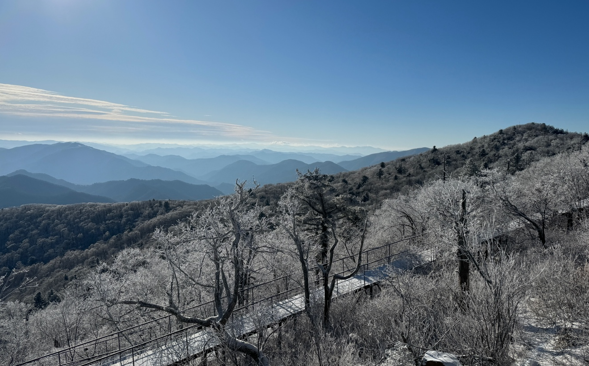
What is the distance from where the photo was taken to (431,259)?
20156mm

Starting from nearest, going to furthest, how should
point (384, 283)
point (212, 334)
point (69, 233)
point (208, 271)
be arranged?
1. point (212, 334)
2. point (384, 283)
3. point (208, 271)
4. point (69, 233)

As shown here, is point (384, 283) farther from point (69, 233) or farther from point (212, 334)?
point (69, 233)

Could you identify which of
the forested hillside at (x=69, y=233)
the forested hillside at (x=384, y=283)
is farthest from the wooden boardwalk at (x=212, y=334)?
the forested hillside at (x=69, y=233)

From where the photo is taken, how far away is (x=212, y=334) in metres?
11.3

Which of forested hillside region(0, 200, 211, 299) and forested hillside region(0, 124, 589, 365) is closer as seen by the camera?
forested hillside region(0, 124, 589, 365)

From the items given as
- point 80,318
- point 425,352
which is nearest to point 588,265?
point 425,352

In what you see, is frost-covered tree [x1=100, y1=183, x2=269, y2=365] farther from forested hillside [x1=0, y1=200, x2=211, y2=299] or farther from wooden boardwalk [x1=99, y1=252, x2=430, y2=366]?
forested hillside [x1=0, y1=200, x2=211, y2=299]

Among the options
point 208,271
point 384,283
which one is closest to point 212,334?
point 384,283

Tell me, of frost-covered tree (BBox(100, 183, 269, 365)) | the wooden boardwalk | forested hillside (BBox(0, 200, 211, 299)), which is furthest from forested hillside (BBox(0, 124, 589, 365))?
forested hillside (BBox(0, 200, 211, 299))

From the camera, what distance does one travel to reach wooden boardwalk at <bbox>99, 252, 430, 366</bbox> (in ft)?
37.8

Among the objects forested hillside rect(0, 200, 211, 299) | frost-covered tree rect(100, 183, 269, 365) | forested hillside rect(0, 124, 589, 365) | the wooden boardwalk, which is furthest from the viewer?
forested hillside rect(0, 200, 211, 299)

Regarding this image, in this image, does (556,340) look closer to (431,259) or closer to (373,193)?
(431,259)

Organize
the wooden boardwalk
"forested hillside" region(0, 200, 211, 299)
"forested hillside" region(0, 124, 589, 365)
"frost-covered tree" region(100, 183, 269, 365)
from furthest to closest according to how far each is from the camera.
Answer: "forested hillside" region(0, 200, 211, 299) < "frost-covered tree" region(100, 183, 269, 365) < the wooden boardwalk < "forested hillside" region(0, 124, 589, 365)

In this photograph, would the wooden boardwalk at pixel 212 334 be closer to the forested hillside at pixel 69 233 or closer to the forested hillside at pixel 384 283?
the forested hillside at pixel 384 283
